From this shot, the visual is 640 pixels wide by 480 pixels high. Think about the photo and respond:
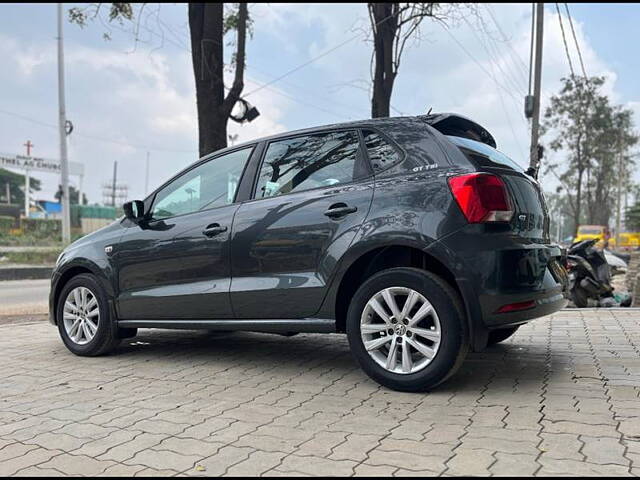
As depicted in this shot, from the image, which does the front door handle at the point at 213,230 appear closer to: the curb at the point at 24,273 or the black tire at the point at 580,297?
the black tire at the point at 580,297

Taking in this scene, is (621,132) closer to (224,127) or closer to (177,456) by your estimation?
(224,127)

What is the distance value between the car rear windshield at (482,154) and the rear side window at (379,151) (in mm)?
385

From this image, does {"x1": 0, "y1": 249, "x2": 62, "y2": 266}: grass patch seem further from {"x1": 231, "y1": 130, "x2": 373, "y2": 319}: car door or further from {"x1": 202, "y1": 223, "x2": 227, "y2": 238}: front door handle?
{"x1": 231, "y1": 130, "x2": 373, "y2": 319}: car door

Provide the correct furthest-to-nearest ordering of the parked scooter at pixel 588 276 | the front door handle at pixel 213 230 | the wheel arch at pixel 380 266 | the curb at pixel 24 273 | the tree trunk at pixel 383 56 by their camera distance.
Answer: the curb at pixel 24 273, the tree trunk at pixel 383 56, the parked scooter at pixel 588 276, the front door handle at pixel 213 230, the wheel arch at pixel 380 266

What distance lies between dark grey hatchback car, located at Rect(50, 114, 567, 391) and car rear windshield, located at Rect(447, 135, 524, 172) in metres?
0.02

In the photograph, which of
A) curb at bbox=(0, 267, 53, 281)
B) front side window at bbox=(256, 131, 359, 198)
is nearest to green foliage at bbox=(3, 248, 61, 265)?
curb at bbox=(0, 267, 53, 281)

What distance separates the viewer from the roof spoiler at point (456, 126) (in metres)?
3.99

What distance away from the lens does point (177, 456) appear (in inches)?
110

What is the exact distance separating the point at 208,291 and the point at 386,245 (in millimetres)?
1519

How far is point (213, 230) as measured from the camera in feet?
14.7

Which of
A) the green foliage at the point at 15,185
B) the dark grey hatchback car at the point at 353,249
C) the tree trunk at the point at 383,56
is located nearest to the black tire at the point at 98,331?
the dark grey hatchback car at the point at 353,249

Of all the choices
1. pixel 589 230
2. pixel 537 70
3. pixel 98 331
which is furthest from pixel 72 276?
pixel 589 230

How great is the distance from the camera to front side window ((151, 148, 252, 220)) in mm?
4688

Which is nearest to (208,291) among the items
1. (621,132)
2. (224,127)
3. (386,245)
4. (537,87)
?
(386,245)
